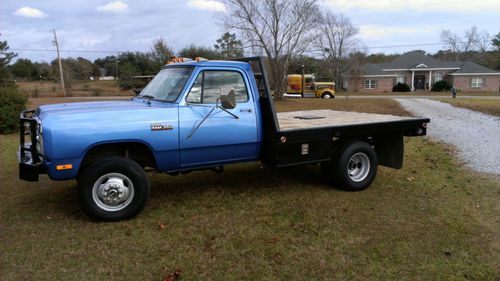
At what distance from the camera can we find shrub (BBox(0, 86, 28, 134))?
13.0m

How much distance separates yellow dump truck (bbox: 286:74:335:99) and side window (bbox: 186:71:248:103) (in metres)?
36.4

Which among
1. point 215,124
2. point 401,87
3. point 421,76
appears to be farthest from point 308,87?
point 215,124

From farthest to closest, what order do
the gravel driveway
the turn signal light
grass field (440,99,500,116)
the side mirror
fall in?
1. grass field (440,99,500,116)
2. the gravel driveway
3. the side mirror
4. the turn signal light

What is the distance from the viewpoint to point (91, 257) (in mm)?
4207

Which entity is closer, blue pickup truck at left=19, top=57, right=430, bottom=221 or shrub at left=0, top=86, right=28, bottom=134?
blue pickup truck at left=19, top=57, right=430, bottom=221

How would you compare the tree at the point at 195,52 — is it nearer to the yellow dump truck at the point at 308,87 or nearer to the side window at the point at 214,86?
the yellow dump truck at the point at 308,87

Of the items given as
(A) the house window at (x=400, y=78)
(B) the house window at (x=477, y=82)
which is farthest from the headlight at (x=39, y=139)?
(B) the house window at (x=477, y=82)

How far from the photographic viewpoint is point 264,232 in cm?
485

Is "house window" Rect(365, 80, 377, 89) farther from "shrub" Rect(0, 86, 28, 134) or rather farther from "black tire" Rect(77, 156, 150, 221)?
"black tire" Rect(77, 156, 150, 221)

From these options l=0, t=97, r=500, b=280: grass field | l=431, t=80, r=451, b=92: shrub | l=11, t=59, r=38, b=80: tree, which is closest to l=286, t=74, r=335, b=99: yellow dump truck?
l=431, t=80, r=451, b=92: shrub

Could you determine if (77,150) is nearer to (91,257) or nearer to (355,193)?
(91,257)

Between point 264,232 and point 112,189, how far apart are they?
1.87 m

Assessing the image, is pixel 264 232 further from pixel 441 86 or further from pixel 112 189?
pixel 441 86

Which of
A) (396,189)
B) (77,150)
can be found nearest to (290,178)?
(396,189)
